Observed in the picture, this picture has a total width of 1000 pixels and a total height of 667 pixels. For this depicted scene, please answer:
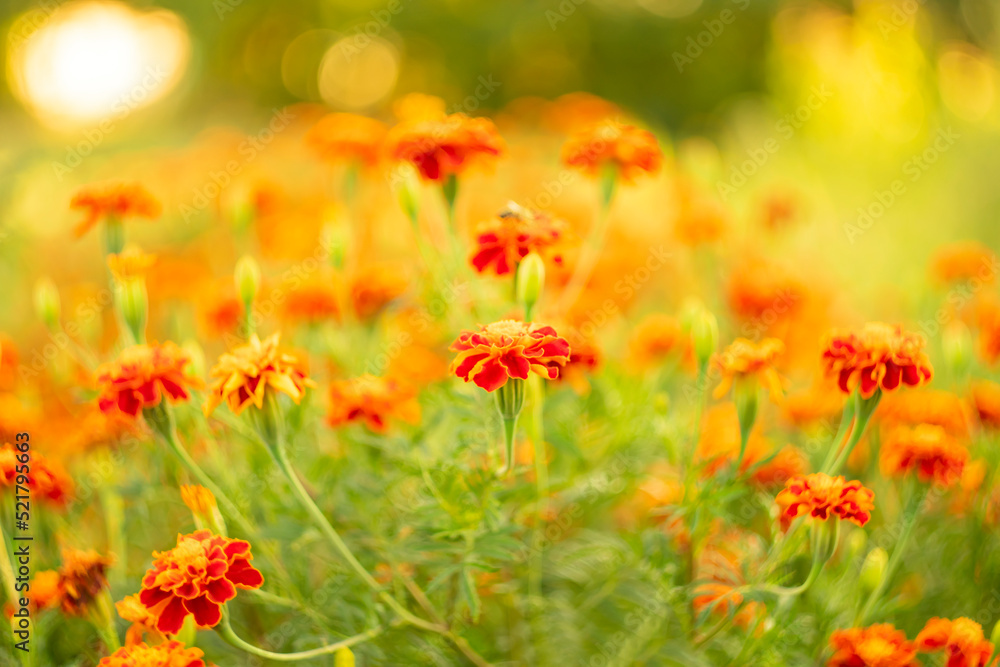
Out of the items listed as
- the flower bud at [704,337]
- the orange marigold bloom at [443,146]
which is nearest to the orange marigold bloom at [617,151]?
the orange marigold bloom at [443,146]

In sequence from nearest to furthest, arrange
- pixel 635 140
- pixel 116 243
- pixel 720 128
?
pixel 635 140 < pixel 116 243 < pixel 720 128

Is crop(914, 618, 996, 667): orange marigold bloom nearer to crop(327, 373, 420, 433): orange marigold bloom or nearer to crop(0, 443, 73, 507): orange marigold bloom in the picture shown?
crop(327, 373, 420, 433): orange marigold bloom

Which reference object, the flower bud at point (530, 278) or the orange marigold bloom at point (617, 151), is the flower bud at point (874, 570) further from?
the orange marigold bloom at point (617, 151)

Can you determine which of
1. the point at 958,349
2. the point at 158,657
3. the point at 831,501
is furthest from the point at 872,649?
the point at 158,657

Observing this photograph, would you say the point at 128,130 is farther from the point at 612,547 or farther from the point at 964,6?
the point at 964,6

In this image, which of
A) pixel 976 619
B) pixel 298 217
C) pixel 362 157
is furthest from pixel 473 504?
pixel 298 217

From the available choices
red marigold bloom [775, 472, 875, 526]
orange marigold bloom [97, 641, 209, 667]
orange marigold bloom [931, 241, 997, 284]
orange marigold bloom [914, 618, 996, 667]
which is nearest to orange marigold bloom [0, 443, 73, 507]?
orange marigold bloom [97, 641, 209, 667]

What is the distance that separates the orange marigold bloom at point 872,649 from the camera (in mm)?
1551

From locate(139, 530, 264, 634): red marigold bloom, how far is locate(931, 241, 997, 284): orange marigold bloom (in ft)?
7.15

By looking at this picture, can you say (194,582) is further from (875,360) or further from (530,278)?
(875,360)

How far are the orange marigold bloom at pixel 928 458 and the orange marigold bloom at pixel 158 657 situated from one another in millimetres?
1558

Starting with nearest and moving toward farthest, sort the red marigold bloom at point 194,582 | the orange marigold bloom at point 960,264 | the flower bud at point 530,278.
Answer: the red marigold bloom at point 194,582, the flower bud at point 530,278, the orange marigold bloom at point 960,264

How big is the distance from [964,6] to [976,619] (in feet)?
42.2

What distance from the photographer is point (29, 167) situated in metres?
3.60
